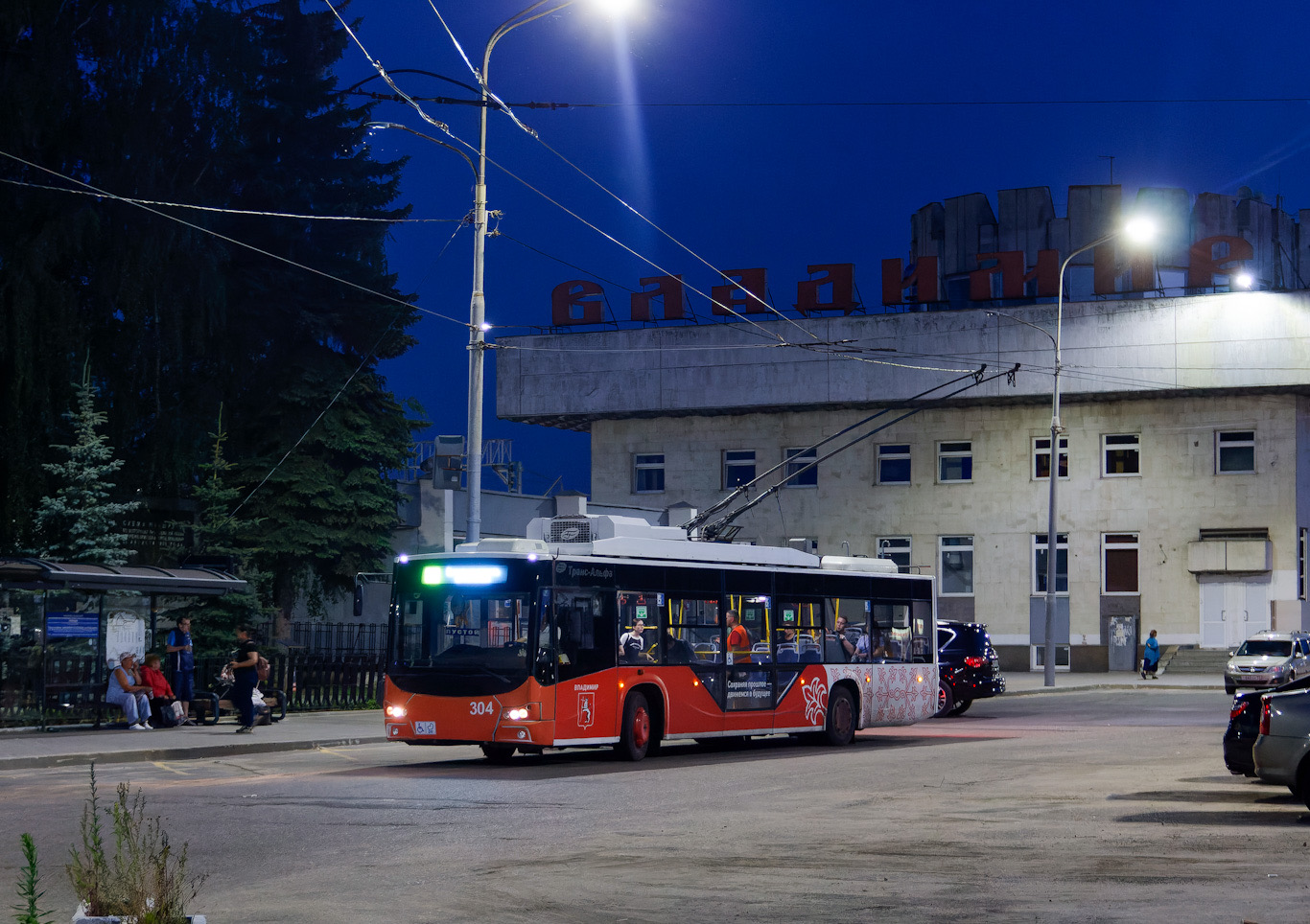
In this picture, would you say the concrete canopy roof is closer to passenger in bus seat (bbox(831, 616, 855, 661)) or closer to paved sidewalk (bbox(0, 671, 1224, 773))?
paved sidewalk (bbox(0, 671, 1224, 773))

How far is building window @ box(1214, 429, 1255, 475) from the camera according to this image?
5609cm

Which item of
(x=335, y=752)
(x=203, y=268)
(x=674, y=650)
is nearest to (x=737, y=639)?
(x=674, y=650)

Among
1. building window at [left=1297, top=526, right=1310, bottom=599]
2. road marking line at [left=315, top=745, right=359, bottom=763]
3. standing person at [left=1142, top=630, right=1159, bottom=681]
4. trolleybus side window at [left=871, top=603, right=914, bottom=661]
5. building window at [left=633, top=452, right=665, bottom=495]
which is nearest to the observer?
road marking line at [left=315, top=745, right=359, bottom=763]

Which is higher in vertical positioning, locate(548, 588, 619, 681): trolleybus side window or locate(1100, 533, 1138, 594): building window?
locate(1100, 533, 1138, 594): building window

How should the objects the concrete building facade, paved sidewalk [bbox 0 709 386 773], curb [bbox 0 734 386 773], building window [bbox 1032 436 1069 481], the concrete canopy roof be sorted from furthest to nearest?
building window [bbox 1032 436 1069 481] → the concrete building facade → the concrete canopy roof → paved sidewalk [bbox 0 709 386 773] → curb [bbox 0 734 386 773]

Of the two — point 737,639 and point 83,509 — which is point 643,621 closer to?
point 737,639

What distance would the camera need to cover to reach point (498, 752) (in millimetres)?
20250

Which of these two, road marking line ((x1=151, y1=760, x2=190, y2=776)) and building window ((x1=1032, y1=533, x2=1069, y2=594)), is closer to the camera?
road marking line ((x1=151, y1=760, x2=190, y2=776))

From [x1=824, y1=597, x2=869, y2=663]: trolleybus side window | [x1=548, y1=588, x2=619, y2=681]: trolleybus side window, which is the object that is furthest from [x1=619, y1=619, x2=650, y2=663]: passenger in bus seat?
[x1=824, y1=597, x2=869, y2=663]: trolleybus side window

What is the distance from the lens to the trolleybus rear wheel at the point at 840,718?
2295 centimetres

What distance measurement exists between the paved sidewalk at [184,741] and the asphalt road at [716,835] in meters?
0.54

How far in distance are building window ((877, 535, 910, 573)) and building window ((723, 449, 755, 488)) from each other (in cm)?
582

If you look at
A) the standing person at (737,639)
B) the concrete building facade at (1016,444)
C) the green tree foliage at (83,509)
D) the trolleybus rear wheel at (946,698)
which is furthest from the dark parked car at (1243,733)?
the concrete building facade at (1016,444)

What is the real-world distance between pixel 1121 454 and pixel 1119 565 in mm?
3947
